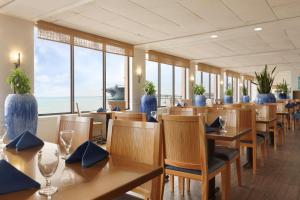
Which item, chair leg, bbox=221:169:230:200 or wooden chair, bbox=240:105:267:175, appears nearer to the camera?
chair leg, bbox=221:169:230:200

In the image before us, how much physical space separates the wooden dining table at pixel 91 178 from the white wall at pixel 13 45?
3.89 metres

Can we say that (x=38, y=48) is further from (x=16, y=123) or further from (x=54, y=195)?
(x=54, y=195)

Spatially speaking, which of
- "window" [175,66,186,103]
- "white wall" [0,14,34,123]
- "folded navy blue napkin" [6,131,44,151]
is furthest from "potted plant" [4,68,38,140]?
"window" [175,66,186,103]

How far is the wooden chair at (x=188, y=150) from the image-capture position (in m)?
2.01

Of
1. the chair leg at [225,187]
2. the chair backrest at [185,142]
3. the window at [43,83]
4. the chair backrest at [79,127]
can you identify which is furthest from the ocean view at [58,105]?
the chair leg at [225,187]

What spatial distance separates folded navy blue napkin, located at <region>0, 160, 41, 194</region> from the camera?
2.94 feet

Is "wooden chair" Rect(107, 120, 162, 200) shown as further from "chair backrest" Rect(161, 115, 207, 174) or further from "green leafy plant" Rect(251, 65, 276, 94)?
"green leafy plant" Rect(251, 65, 276, 94)

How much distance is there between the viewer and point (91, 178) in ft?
3.46

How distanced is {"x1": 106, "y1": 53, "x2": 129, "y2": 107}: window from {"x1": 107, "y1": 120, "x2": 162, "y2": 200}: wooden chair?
17.7 ft

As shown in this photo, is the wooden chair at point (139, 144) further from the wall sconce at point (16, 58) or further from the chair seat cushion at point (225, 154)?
the wall sconce at point (16, 58)

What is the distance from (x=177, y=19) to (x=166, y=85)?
4698 millimetres

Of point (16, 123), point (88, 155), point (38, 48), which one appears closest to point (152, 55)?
point (38, 48)

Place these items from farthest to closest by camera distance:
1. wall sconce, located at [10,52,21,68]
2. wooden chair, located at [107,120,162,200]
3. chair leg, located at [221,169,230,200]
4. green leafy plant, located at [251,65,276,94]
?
green leafy plant, located at [251,65,276,94]
wall sconce, located at [10,52,21,68]
chair leg, located at [221,169,230,200]
wooden chair, located at [107,120,162,200]

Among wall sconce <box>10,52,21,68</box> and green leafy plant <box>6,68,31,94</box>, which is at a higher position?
wall sconce <box>10,52,21,68</box>
